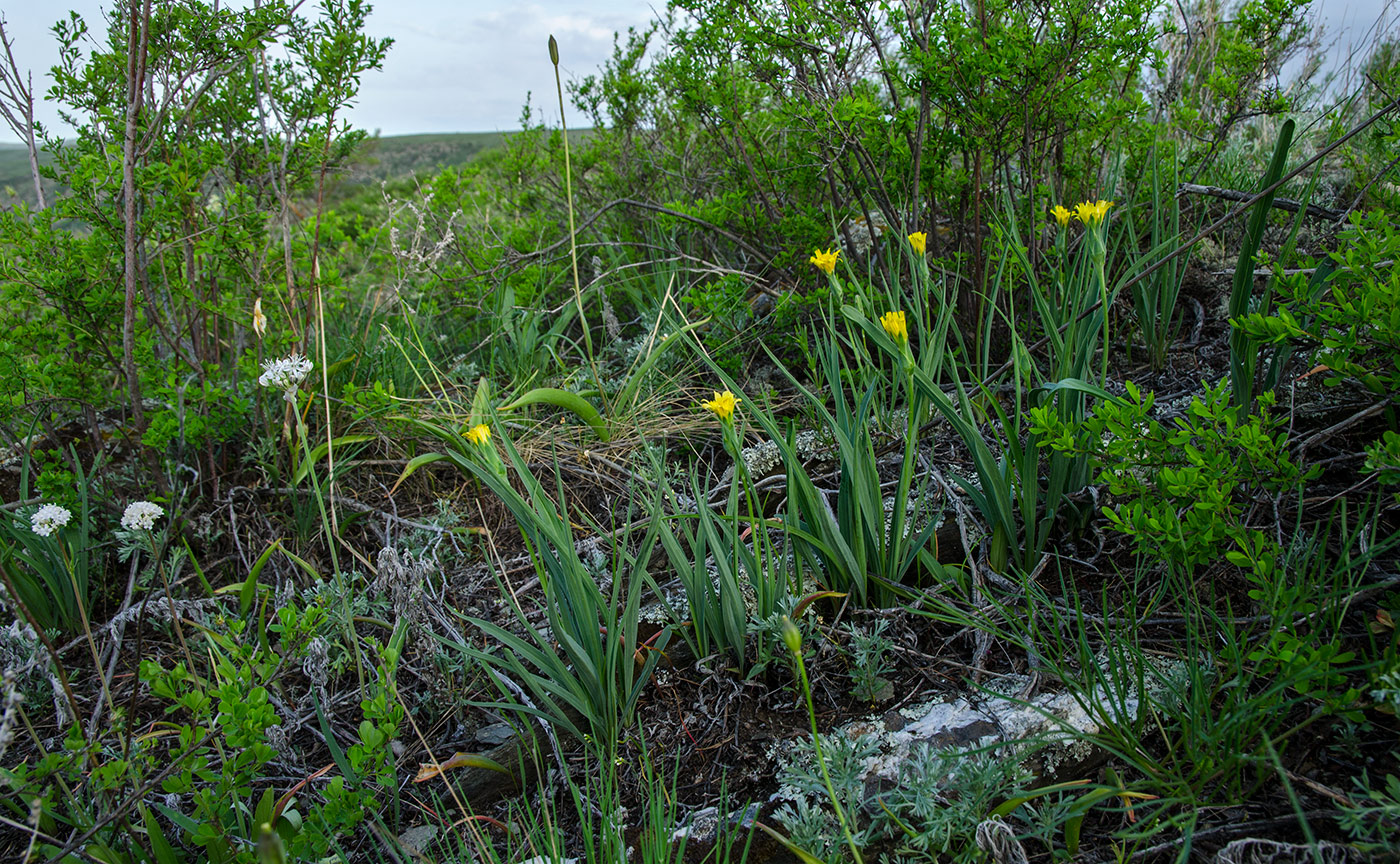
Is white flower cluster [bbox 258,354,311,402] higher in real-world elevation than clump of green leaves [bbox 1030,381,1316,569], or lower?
higher

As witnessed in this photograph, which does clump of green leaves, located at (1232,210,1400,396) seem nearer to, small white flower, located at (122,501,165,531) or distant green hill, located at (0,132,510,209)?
small white flower, located at (122,501,165,531)

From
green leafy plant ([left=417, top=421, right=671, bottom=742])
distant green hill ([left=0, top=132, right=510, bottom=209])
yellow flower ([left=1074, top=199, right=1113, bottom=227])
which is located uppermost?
distant green hill ([left=0, top=132, right=510, bottom=209])

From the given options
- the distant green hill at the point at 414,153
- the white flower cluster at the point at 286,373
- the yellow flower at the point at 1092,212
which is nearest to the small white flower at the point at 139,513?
the white flower cluster at the point at 286,373

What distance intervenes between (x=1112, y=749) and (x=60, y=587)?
242 centimetres

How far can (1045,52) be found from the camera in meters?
2.11

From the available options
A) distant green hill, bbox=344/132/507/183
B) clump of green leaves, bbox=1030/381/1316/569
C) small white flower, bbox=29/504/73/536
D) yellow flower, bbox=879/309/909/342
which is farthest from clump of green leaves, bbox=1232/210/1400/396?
distant green hill, bbox=344/132/507/183

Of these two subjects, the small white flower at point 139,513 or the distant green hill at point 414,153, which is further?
the distant green hill at point 414,153

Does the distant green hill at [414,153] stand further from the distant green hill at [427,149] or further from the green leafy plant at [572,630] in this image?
the green leafy plant at [572,630]

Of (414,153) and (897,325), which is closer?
(897,325)

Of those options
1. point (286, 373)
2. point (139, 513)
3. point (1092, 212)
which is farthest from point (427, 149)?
point (1092, 212)

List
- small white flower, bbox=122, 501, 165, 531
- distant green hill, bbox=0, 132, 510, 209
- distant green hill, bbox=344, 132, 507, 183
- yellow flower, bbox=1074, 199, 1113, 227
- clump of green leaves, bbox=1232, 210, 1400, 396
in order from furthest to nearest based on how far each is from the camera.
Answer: distant green hill, bbox=344, 132, 507, 183 → distant green hill, bbox=0, 132, 510, 209 → yellow flower, bbox=1074, 199, 1113, 227 → small white flower, bbox=122, 501, 165, 531 → clump of green leaves, bbox=1232, 210, 1400, 396

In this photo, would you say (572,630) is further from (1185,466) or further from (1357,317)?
(1357,317)

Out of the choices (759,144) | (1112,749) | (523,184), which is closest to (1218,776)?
(1112,749)

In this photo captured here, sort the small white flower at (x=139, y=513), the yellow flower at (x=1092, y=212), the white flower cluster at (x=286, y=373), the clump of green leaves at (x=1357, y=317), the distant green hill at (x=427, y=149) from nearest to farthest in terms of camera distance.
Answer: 1. the clump of green leaves at (x=1357, y=317)
2. the small white flower at (x=139, y=513)
3. the yellow flower at (x=1092, y=212)
4. the white flower cluster at (x=286, y=373)
5. the distant green hill at (x=427, y=149)
